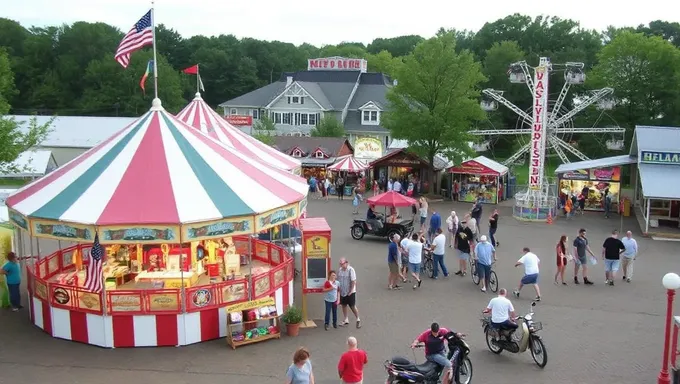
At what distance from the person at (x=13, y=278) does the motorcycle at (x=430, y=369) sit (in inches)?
347

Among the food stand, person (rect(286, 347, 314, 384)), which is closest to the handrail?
person (rect(286, 347, 314, 384))

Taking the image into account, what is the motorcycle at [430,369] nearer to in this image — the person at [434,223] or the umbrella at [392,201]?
A: the person at [434,223]

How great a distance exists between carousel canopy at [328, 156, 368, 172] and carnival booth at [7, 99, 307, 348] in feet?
63.1

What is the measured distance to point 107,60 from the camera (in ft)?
231

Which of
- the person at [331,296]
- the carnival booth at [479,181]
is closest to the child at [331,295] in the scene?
the person at [331,296]

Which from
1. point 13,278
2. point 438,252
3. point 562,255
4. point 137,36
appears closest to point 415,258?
point 438,252

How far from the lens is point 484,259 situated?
1527 centimetres

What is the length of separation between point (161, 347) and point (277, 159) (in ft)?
38.5

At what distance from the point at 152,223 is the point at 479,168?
22626 millimetres

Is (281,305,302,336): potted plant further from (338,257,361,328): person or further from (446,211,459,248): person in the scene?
(446,211,459,248): person

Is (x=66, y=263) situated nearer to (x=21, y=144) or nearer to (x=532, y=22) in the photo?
(x=21, y=144)

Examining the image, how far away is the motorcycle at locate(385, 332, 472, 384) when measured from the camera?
29.6 feet

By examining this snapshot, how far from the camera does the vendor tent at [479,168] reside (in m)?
31.2

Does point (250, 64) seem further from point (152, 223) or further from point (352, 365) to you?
point (352, 365)
